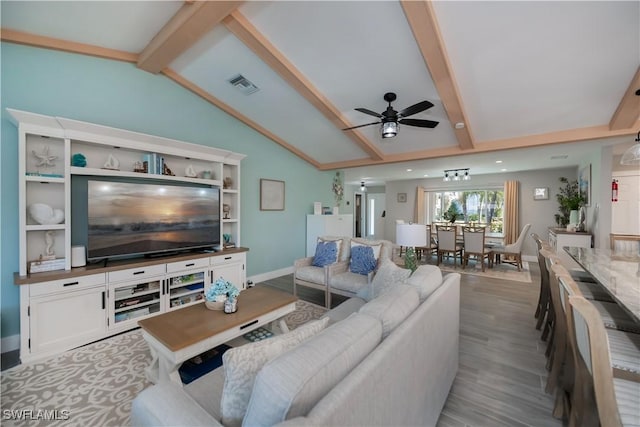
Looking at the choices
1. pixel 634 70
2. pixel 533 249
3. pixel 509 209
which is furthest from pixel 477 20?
pixel 533 249

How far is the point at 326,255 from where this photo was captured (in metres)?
3.67

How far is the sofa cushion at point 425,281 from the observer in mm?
1714

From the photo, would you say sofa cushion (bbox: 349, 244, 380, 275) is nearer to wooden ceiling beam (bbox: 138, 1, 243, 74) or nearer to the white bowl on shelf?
wooden ceiling beam (bbox: 138, 1, 243, 74)

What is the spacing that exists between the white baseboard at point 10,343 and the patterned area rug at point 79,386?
0.49 meters

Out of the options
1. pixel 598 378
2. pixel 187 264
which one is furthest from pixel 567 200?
pixel 187 264

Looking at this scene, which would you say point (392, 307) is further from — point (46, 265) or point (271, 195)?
point (271, 195)

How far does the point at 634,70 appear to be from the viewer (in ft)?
8.47

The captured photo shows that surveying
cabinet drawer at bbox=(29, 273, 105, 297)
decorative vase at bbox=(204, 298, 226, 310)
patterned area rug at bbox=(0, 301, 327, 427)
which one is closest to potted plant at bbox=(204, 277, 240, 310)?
decorative vase at bbox=(204, 298, 226, 310)

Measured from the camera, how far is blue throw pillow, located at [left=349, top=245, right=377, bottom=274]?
3.30 metres

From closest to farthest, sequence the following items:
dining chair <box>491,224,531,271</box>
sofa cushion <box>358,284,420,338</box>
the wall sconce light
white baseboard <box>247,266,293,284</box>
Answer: sofa cushion <box>358,284,420,338</box>, white baseboard <box>247,266,293,284</box>, dining chair <box>491,224,531,271</box>, the wall sconce light

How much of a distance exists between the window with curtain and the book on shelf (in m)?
7.59

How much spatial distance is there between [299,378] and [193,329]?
1.46 metres

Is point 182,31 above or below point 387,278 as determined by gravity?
above

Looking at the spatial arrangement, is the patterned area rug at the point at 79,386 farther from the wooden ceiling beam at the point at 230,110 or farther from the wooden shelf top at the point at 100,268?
the wooden ceiling beam at the point at 230,110
